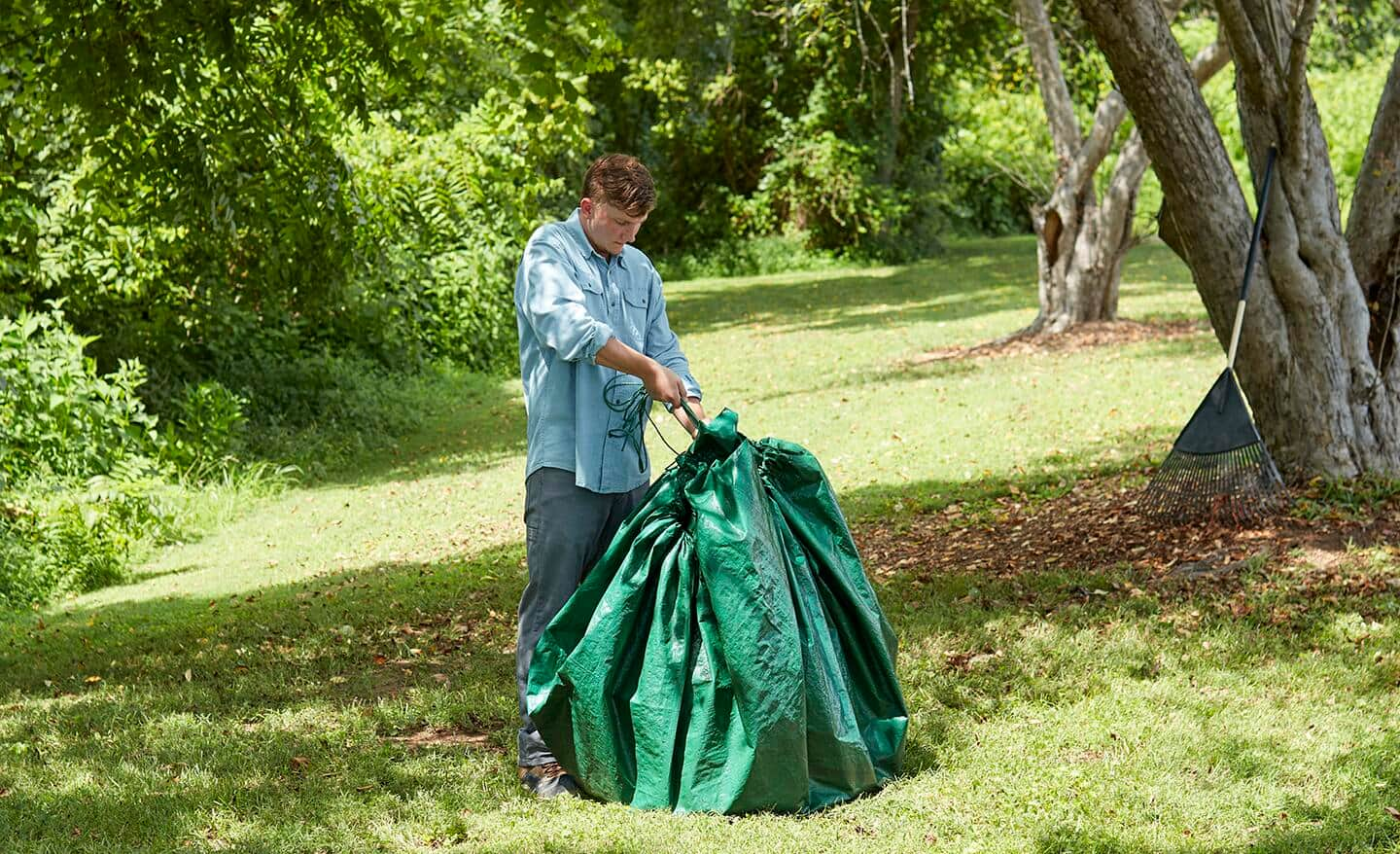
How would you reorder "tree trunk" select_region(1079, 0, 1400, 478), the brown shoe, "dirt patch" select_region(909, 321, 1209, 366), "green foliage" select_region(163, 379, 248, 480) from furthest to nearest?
"dirt patch" select_region(909, 321, 1209, 366) → "green foliage" select_region(163, 379, 248, 480) → "tree trunk" select_region(1079, 0, 1400, 478) → the brown shoe

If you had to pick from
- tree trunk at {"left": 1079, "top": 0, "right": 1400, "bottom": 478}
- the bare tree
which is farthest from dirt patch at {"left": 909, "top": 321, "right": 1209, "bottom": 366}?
tree trunk at {"left": 1079, "top": 0, "right": 1400, "bottom": 478}

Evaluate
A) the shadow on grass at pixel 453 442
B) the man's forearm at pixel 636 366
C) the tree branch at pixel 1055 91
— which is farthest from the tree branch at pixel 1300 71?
the tree branch at pixel 1055 91

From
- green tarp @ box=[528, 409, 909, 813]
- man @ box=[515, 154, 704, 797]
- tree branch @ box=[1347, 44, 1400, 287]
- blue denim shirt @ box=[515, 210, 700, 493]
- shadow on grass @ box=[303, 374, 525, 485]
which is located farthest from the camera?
shadow on grass @ box=[303, 374, 525, 485]

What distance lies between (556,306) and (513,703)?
1.89m

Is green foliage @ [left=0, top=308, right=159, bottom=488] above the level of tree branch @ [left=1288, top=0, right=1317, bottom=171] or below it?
below

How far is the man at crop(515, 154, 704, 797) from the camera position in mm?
4168

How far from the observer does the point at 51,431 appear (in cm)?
973

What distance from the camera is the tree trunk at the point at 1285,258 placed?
6777 mm

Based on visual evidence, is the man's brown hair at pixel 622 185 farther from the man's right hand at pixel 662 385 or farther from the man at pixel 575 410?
the man's right hand at pixel 662 385

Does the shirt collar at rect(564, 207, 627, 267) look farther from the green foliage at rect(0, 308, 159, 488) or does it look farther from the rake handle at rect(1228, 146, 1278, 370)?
the green foliage at rect(0, 308, 159, 488)

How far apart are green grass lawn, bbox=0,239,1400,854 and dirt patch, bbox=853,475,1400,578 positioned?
0.48 ft

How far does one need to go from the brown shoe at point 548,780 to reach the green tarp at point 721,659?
0.12 m

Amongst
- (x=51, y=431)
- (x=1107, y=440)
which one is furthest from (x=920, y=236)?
(x=51, y=431)

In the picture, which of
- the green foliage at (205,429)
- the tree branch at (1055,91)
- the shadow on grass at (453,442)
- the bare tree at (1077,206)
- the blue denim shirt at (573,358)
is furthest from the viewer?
the tree branch at (1055,91)
